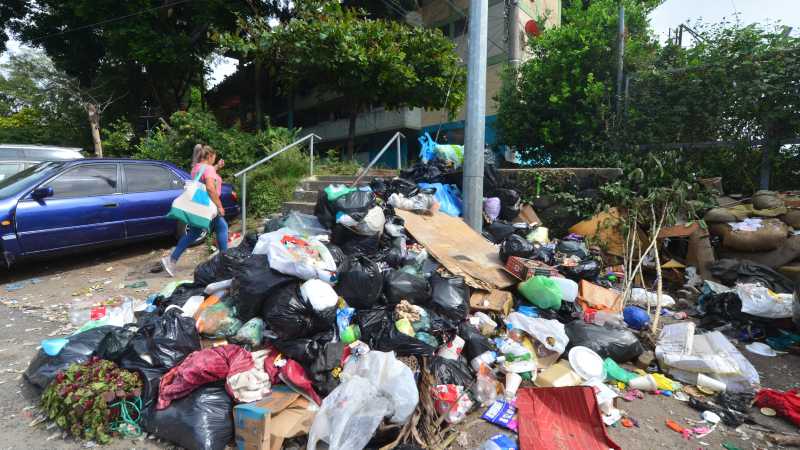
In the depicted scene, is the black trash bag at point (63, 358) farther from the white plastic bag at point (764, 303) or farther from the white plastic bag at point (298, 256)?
the white plastic bag at point (764, 303)

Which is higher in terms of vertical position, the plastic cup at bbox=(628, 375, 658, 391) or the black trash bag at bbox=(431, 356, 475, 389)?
the black trash bag at bbox=(431, 356, 475, 389)

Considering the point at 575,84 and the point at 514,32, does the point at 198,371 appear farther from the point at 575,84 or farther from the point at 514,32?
the point at 514,32

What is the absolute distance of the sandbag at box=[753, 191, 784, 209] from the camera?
168 inches

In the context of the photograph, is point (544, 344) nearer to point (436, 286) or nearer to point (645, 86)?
point (436, 286)

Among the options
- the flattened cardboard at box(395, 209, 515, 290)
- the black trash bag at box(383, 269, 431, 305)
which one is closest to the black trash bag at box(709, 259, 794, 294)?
the flattened cardboard at box(395, 209, 515, 290)

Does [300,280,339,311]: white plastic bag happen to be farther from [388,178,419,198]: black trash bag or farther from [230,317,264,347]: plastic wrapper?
[388,178,419,198]: black trash bag

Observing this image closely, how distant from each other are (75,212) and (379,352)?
4309 mm

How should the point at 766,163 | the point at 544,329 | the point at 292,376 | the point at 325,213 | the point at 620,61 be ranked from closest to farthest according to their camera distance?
the point at 292,376
the point at 544,329
the point at 325,213
the point at 766,163
the point at 620,61

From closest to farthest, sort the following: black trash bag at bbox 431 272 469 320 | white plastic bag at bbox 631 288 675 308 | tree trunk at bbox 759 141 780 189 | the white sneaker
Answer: black trash bag at bbox 431 272 469 320
white plastic bag at bbox 631 288 675 308
the white sneaker
tree trunk at bbox 759 141 780 189

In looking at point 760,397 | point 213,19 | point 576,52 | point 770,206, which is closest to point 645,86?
point 576,52

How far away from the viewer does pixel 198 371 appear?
2.09m

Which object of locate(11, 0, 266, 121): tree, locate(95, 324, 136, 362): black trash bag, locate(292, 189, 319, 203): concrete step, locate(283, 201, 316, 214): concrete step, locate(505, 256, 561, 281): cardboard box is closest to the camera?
locate(95, 324, 136, 362): black trash bag

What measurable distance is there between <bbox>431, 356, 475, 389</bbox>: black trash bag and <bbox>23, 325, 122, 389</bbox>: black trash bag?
6.79 feet

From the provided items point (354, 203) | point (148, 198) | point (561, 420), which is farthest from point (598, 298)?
point (148, 198)
